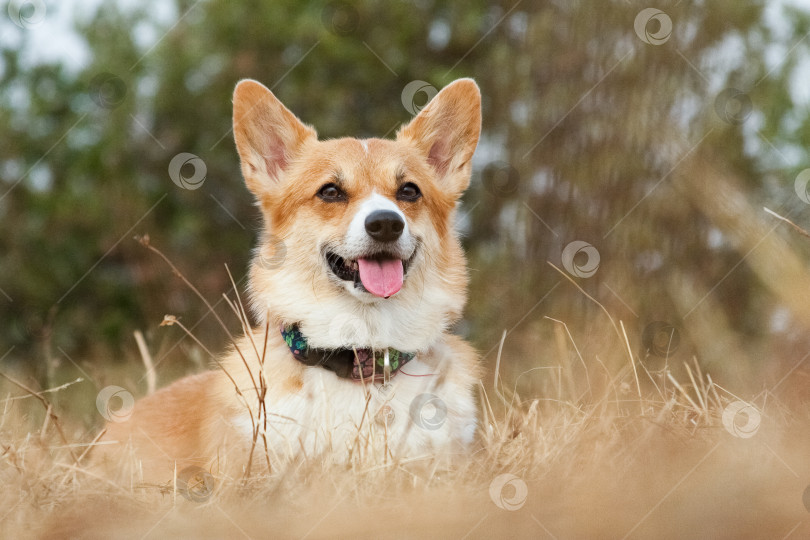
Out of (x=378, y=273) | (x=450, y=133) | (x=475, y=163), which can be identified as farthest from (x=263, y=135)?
(x=475, y=163)

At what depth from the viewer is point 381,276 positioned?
3273 mm

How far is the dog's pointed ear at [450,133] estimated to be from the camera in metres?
3.84

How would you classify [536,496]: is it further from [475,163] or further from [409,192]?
[475,163]

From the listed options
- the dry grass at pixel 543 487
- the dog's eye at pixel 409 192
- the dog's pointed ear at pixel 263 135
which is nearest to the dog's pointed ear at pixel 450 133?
the dog's eye at pixel 409 192

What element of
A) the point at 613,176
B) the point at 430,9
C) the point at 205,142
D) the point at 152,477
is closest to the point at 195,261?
the point at 205,142

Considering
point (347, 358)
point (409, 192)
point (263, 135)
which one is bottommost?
point (347, 358)

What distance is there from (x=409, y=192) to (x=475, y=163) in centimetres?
402

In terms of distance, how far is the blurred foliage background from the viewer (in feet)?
15.6

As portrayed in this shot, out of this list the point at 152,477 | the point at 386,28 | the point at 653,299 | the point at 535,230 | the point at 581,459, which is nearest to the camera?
the point at 581,459

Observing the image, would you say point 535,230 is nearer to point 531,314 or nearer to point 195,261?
point 531,314

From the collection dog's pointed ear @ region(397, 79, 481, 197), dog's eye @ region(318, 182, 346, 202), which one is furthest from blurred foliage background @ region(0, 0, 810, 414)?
dog's eye @ region(318, 182, 346, 202)

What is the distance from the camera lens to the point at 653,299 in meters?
4.40

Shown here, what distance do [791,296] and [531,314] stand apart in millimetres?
5093

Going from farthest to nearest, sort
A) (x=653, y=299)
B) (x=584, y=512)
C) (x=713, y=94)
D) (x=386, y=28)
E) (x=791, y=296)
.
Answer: (x=386, y=28)
(x=713, y=94)
(x=653, y=299)
(x=791, y=296)
(x=584, y=512)
